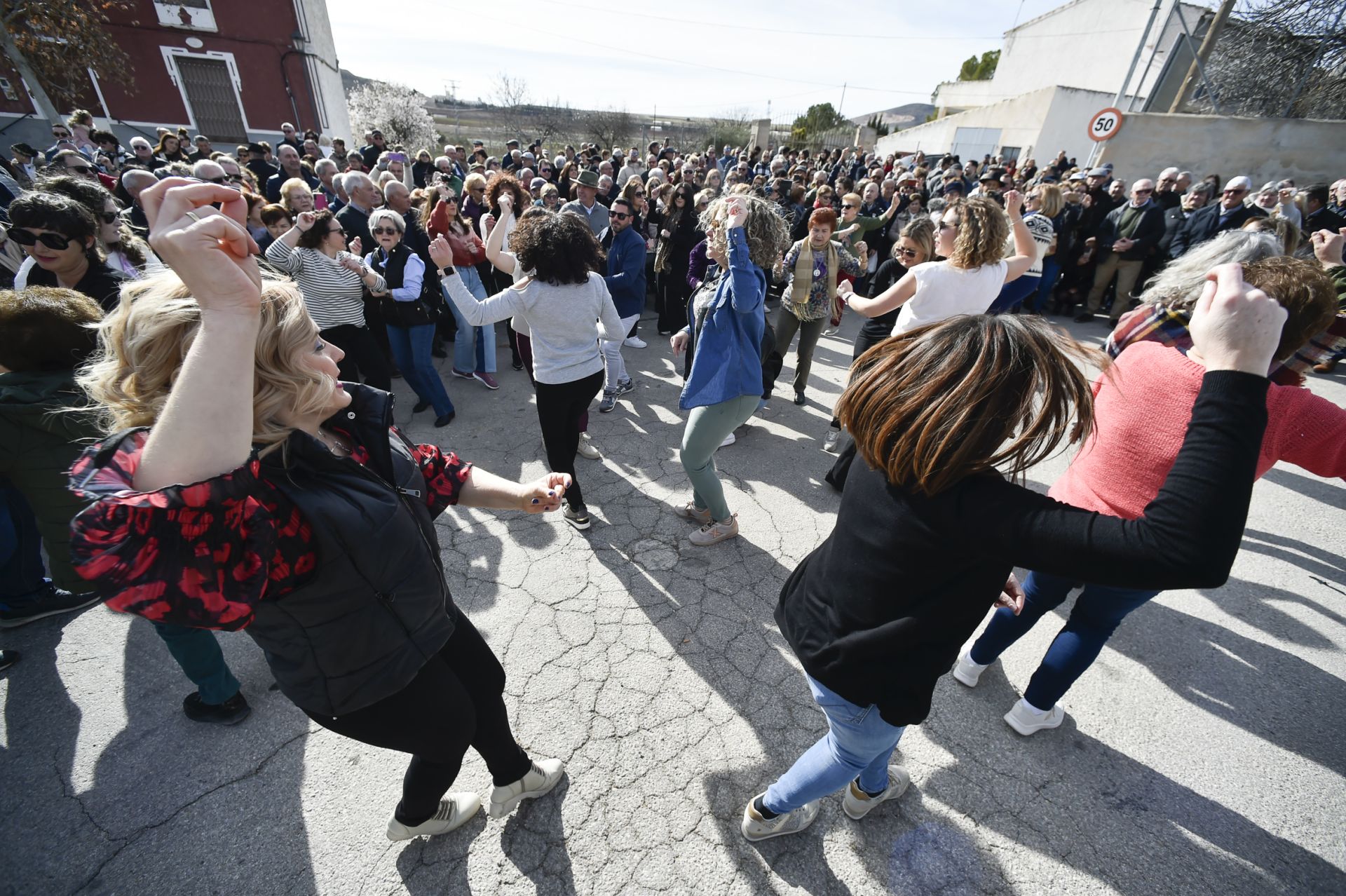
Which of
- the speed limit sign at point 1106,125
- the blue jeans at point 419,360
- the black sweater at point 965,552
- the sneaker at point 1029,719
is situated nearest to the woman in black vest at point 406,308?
the blue jeans at point 419,360

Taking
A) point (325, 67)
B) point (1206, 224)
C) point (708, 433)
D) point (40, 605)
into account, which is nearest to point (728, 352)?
point (708, 433)

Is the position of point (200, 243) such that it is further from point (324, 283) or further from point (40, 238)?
point (324, 283)

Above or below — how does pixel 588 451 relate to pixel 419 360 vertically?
below

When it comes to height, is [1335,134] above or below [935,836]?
above

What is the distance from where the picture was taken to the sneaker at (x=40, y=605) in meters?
2.67

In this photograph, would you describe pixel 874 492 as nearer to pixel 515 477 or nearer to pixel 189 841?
pixel 189 841

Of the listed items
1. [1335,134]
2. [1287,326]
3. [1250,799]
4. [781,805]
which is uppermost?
[1335,134]

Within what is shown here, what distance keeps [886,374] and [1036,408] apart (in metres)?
0.33

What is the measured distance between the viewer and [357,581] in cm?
126

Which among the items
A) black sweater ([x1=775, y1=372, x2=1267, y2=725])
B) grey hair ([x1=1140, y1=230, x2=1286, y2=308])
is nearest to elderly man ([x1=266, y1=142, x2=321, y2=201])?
black sweater ([x1=775, y1=372, x2=1267, y2=725])

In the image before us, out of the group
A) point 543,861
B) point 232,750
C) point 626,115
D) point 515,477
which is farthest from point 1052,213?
point 626,115

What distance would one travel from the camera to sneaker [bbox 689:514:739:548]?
11.0 ft

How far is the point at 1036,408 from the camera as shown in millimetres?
1173

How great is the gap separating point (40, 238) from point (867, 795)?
15.0 ft
